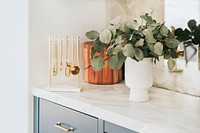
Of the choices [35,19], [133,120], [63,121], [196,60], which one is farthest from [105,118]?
[35,19]

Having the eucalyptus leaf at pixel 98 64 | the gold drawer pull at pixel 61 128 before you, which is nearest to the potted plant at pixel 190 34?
the eucalyptus leaf at pixel 98 64

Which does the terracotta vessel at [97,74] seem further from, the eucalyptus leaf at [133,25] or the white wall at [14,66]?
the eucalyptus leaf at [133,25]

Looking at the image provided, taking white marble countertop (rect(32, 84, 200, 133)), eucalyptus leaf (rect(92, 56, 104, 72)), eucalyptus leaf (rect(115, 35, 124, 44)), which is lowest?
white marble countertop (rect(32, 84, 200, 133))

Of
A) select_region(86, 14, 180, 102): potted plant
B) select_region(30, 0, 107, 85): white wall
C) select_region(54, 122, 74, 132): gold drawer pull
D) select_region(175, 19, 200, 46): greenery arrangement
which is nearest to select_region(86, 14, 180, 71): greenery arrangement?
select_region(86, 14, 180, 102): potted plant

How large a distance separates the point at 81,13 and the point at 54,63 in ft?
1.15

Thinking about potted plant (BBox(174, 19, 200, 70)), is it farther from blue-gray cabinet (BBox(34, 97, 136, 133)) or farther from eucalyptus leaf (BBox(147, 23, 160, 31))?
blue-gray cabinet (BBox(34, 97, 136, 133))

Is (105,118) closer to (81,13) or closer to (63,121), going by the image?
(63,121)

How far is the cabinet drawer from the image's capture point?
177 cm

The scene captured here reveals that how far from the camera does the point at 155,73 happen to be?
83.4 inches

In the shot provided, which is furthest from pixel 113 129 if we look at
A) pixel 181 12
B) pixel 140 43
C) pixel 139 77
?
pixel 181 12

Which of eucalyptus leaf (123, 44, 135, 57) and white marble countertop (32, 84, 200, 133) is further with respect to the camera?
eucalyptus leaf (123, 44, 135, 57)

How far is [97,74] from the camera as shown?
2150 mm

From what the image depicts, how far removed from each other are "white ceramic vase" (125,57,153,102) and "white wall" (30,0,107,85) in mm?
564

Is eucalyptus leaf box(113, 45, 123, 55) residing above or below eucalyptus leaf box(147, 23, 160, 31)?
below
